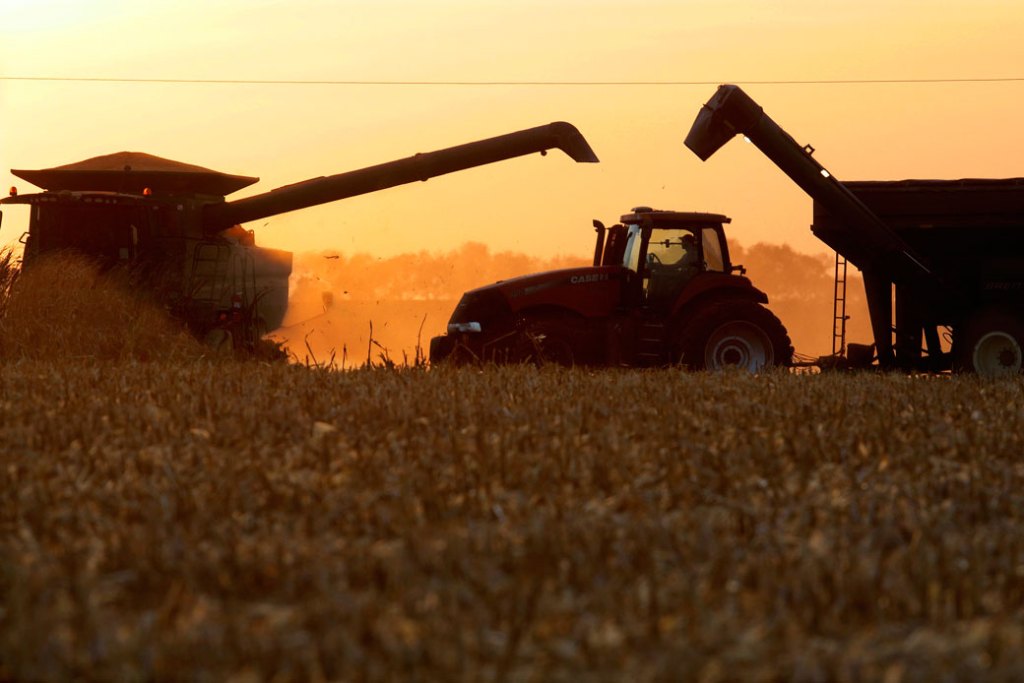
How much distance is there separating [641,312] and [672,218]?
1033 millimetres

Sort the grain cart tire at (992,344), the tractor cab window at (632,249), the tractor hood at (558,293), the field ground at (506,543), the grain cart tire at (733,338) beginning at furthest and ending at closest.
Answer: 1. the grain cart tire at (992,344)
2. the tractor cab window at (632,249)
3. the tractor hood at (558,293)
4. the grain cart tire at (733,338)
5. the field ground at (506,543)

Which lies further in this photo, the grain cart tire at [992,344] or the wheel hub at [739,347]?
the grain cart tire at [992,344]

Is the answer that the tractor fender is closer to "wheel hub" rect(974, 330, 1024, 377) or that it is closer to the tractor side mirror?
the tractor side mirror

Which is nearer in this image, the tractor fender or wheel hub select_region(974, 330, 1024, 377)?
the tractor fender

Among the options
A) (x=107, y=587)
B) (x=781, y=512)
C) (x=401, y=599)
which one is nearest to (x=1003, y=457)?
(x=781, y=512)

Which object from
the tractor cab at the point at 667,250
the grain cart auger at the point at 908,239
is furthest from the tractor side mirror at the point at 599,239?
the grain cart auger at the point at 908,239

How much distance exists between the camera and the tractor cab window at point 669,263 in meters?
15.6

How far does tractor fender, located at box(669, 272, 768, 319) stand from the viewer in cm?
1534

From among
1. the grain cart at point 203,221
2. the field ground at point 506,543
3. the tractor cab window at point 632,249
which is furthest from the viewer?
the grain cart at point 203,221

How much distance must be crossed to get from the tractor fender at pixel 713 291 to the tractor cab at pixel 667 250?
5.6 inches

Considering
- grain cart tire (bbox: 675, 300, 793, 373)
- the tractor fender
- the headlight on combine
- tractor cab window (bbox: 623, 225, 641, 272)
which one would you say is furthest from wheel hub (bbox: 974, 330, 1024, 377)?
the headlight on combine

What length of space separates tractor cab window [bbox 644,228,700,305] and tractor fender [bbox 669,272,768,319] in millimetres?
187

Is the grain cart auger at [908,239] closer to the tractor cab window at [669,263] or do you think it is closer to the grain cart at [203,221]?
the tractor cab window at [669,263]

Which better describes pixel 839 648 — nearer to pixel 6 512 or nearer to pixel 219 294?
pixel 6 512
